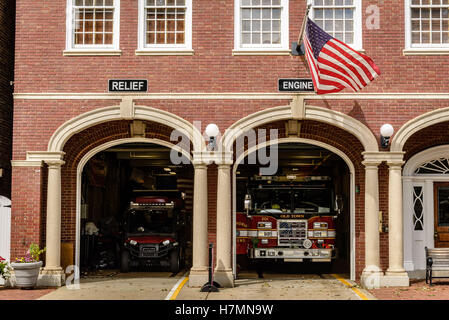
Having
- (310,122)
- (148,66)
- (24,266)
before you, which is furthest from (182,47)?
(24,266)

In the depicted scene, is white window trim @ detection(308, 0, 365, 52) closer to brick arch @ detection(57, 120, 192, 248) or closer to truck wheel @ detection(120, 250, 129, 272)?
brick arch @ detection(57, 120, 192, 248)

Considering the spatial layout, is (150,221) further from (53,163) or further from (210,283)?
(210,283)

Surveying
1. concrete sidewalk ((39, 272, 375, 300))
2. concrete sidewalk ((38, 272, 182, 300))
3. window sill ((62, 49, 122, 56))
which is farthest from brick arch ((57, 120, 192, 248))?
concrete sidewalk ((39, 272, 375, 300))

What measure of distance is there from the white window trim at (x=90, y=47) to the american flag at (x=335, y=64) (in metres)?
4.66

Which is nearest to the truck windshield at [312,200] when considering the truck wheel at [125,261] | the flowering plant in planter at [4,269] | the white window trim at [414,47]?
the white window trim at [414,47]

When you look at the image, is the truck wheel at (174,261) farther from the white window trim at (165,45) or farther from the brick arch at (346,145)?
the white window trim at (165,45)

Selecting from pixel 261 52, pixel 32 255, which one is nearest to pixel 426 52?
pixel 261 52

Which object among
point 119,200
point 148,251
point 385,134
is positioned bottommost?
point 148,251

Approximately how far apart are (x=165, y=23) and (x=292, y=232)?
248 inches

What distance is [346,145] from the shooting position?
50.8 feet

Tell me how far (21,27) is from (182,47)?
3.92 m

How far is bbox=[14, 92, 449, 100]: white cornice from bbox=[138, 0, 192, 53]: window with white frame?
127 centimetres

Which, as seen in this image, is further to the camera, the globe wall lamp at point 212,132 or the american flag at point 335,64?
the globe wall lamp at point 212,132

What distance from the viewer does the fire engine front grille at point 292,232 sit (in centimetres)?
1644
